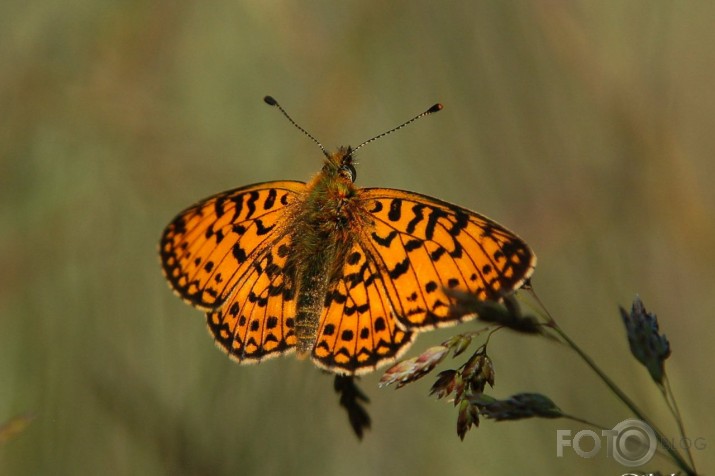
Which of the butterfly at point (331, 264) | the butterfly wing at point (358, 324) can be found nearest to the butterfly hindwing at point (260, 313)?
the butterfly at point (331, 264)

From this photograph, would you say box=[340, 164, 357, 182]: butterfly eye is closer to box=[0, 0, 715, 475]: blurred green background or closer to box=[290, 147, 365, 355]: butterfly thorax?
box=[290, 147, 365, 355]: butterfly thorax

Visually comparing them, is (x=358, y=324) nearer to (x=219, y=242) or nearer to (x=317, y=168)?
(x=219, y=242)

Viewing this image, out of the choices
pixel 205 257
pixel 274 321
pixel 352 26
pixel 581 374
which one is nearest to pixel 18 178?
pixel 205 257

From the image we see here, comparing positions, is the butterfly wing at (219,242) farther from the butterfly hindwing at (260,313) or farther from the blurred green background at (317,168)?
the blurred green background at (317,168)

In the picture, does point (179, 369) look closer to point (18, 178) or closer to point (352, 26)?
point (18, 178)

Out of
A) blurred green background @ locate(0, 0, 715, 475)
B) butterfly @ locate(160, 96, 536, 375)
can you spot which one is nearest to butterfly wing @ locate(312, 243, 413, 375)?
butterfly @ locate(160, 96, 536, 375)

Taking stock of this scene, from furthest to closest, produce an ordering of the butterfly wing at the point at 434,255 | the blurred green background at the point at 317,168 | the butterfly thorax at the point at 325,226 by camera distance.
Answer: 1. the butterfly thorax at the point at 325,226
2. the blurred green background at the point at 317,168
3. the butterfly wing at the point at 434,255

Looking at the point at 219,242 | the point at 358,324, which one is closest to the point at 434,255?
the point at 358,324
